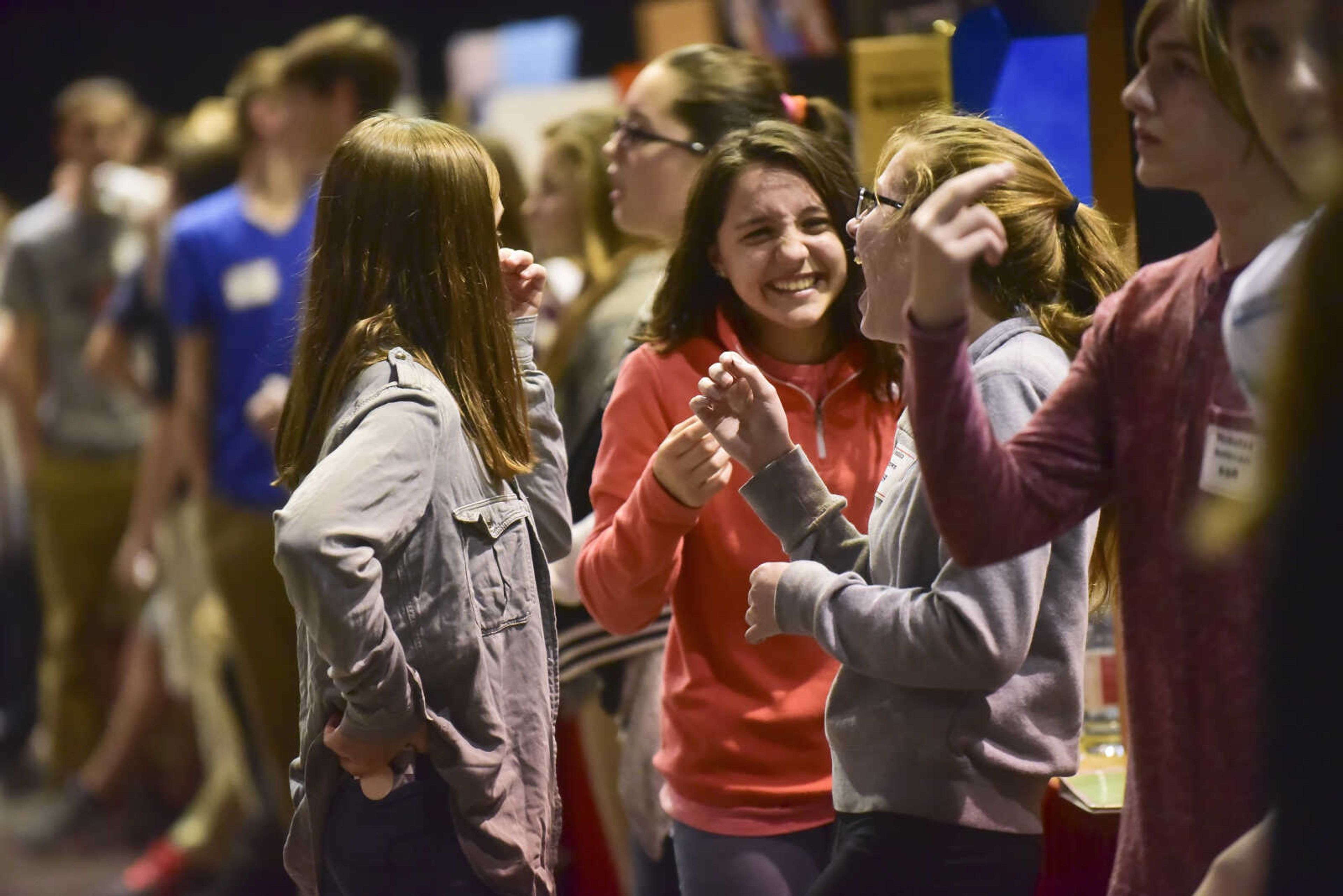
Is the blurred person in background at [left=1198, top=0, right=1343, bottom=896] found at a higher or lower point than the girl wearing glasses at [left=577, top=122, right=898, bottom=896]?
higher

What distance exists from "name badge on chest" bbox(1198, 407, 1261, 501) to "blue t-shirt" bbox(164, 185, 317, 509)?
2931 millimetres

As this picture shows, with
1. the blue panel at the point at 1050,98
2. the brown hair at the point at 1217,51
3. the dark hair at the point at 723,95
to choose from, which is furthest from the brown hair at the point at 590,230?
the brown hair at the point at 1217,51

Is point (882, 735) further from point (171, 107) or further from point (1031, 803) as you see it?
point (171, 107)

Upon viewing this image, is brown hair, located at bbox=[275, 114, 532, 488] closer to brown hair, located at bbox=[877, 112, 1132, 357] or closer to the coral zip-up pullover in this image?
the coral zip-up pullover

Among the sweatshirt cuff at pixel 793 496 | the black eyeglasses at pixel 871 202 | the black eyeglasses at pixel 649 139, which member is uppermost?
the black eyeglasses at pixel 871 202

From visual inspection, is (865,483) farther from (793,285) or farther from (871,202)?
(871,202)

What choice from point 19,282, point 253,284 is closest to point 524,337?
point 253,284

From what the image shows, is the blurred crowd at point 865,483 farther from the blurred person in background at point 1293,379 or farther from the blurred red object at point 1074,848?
the blurred red object at point 1074,848

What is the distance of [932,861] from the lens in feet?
5.98

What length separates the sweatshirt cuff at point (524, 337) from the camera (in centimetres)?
215

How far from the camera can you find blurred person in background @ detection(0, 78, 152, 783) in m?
5.36

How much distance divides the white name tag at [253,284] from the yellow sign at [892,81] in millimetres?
1767

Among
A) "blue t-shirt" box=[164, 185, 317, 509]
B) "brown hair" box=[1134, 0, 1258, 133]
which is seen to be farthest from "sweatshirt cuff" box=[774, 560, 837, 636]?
"blue t-shirt" box=[164, 185, 317, 509]

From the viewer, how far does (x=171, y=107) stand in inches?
264
